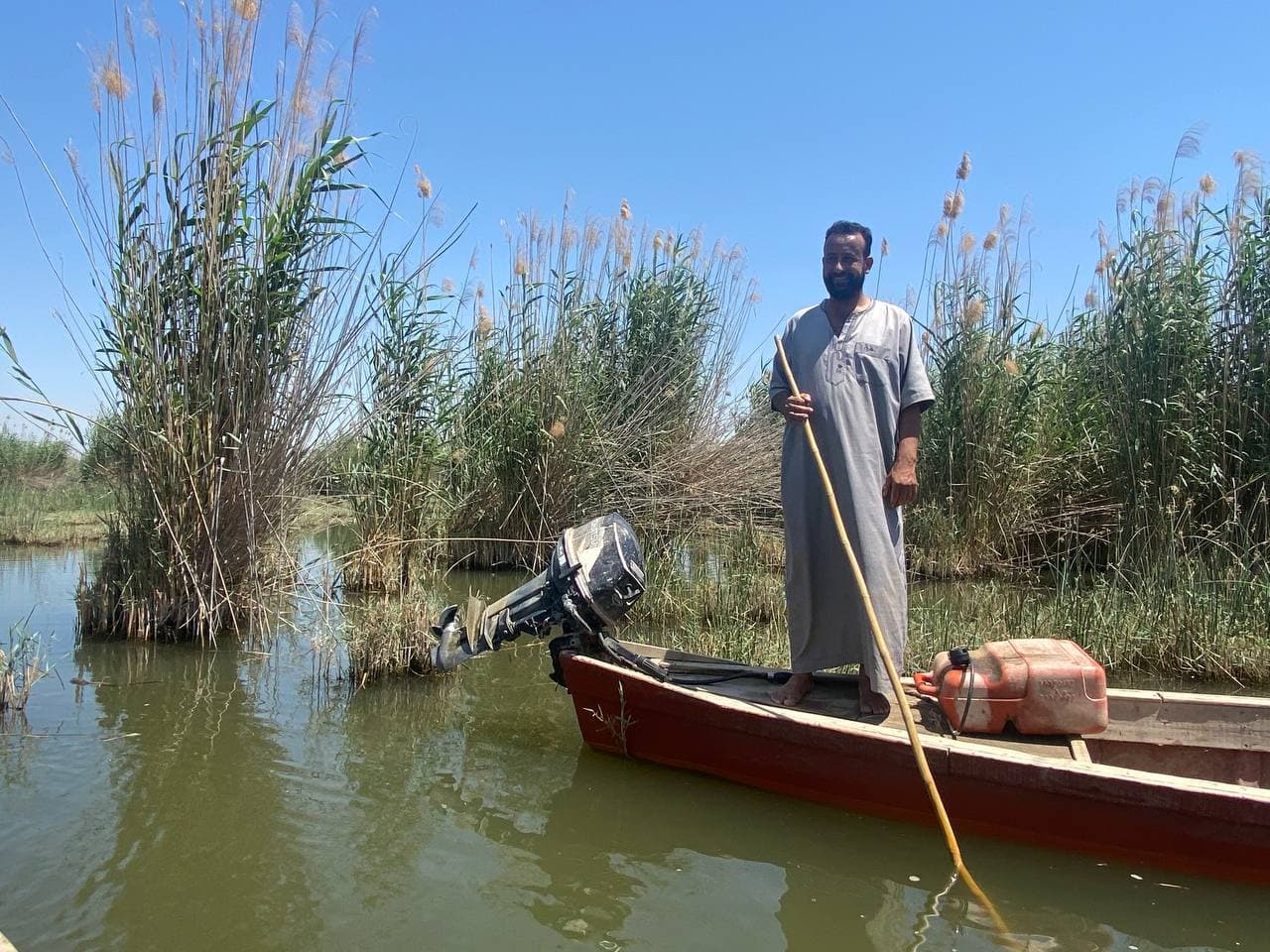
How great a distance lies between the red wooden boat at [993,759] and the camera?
2758mm

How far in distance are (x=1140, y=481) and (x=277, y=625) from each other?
19.9ft

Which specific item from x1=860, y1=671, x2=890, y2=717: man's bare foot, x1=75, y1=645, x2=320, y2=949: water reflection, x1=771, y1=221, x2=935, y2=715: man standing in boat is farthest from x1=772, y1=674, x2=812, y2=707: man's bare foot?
x1=75, y1=645, x2=320, y2=949: water reflection

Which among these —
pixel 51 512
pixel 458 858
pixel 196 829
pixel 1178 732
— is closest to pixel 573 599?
pixel 458 858

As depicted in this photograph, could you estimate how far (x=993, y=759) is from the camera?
2.92 metres

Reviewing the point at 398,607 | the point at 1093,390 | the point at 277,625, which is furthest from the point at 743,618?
the point at 1093,390

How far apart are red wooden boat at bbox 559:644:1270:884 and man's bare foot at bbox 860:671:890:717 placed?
0.04 m

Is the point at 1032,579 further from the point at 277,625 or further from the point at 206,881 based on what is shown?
the point at 206,881

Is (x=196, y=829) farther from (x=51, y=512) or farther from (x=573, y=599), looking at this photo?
(x=51, y=512)

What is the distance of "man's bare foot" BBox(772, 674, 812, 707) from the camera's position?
3.66 metres

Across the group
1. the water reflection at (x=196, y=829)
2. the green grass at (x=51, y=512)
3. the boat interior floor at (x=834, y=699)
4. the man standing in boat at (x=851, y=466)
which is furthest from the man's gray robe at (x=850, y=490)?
the green grass at (x=51, y=512)

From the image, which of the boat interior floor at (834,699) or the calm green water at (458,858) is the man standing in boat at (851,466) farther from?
the calm green water at (458,858)

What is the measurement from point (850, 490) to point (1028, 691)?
3.09 feet

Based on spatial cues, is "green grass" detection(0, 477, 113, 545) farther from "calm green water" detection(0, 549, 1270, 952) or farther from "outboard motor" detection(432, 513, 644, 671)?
"outboard motor" detection(432, 513, 644, 671)

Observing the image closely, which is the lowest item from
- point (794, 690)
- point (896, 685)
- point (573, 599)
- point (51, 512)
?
point (794, 690)
